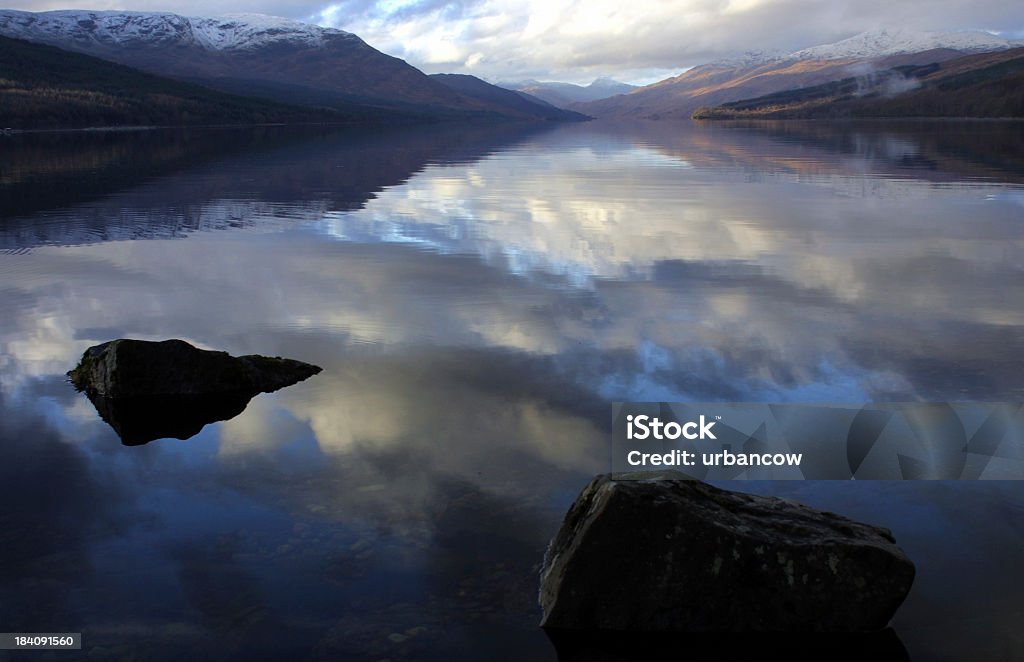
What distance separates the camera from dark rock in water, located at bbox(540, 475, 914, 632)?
22.9 feet

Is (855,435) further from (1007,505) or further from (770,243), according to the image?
(770,243)

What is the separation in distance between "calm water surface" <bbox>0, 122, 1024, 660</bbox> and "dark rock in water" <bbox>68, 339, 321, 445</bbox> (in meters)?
0.56

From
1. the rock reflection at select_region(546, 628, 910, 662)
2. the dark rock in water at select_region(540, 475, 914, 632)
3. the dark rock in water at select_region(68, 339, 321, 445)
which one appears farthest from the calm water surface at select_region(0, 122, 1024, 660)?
the dark rock in water at select_region(68, 339, 321, 445)

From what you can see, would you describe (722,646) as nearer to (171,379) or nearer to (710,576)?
(710,576)

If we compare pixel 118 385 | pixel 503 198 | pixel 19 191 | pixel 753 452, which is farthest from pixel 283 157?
pixel 753 452

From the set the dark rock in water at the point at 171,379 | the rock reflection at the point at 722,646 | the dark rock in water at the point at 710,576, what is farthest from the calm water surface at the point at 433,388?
the dark rock in water at the point at 171,379

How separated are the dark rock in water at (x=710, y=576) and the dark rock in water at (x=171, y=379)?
6.69 m

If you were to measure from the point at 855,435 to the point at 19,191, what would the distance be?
41.7m

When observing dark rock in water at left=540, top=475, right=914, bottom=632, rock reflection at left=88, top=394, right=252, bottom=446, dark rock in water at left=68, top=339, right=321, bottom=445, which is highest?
dark rock in water at left=540, top=475, right=914, bottom=632

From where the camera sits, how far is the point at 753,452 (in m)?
10.4

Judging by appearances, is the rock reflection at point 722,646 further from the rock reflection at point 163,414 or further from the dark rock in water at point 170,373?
the dark rock in water at point 170,373

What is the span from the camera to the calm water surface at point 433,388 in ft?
24.4

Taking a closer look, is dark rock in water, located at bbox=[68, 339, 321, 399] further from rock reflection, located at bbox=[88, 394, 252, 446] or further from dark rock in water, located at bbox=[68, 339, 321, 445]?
rock reflection, located at bbox=[88, 394, 252, 446]

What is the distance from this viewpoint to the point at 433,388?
503 inches
